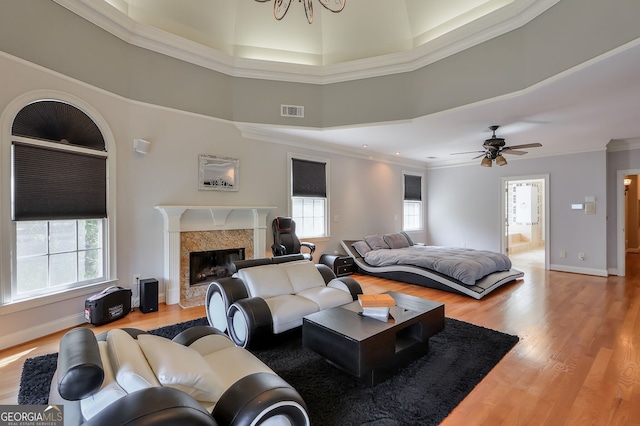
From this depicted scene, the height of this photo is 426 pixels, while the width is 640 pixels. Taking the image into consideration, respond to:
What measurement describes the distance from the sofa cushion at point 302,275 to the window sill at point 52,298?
7.65ft

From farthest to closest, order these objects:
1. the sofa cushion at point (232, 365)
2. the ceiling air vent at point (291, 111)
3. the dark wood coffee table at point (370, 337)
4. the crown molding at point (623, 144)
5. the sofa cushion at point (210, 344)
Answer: the crown molding at point (623, 144) < the ceiling air vent at point (291, 111) < the dark wood coffee table at point (370, 337) < the sofa cushion at point (210, 344) < the sofa cushion at point (232, 365)

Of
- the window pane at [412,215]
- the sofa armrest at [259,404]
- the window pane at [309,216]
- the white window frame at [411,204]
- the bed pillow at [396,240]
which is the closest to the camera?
the sofa armrest at [259,404]

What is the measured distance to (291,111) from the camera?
4883mm

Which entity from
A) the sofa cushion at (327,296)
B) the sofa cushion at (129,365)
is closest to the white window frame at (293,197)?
the sofa cushion at (327,296)

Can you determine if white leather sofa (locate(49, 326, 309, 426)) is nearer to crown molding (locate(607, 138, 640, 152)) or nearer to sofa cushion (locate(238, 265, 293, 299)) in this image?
sofa cushion (locate(238, 265, 293, 299))

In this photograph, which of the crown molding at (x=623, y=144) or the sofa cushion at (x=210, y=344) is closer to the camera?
the sofa cushion at (x=210, y=344)

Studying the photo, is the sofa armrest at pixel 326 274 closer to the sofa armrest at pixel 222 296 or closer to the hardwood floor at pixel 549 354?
the sofa armrest at pixel 222 296

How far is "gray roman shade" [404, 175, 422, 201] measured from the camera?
800 cm

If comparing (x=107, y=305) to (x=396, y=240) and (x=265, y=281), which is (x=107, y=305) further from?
(x=396, y=240)

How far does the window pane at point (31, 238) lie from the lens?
A: 298 centimetres

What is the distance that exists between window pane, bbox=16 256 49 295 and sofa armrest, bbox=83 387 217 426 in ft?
10.00

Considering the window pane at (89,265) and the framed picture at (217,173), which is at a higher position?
the framed picture at (217,173)

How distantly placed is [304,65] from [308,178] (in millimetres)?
2058

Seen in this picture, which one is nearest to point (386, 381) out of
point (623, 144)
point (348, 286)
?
point (348, 286)
